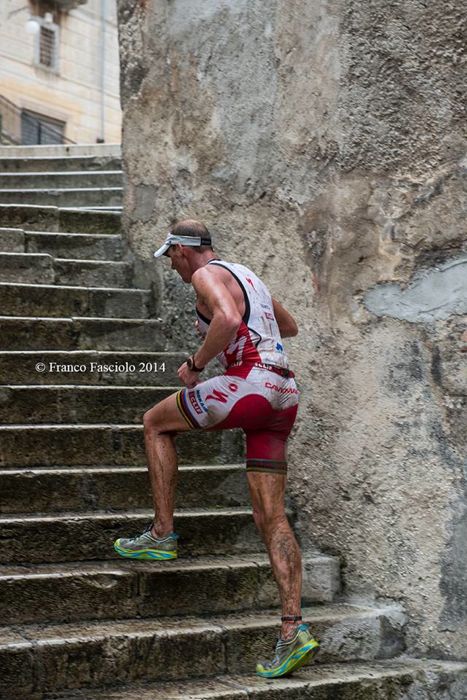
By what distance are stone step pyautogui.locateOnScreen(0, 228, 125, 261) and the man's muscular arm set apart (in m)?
2.94

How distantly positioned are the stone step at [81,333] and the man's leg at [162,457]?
5.79ft

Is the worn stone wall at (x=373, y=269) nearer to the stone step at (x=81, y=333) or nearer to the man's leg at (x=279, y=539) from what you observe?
the man's leg at (x=279, y=539)

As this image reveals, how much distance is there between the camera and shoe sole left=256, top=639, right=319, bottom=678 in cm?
412

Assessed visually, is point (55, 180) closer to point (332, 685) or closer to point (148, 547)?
point (148, 547)

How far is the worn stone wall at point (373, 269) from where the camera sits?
4801 millimetres

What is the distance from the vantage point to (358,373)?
5086 mm

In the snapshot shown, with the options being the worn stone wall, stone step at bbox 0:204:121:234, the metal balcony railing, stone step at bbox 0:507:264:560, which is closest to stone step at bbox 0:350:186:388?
the worn stone wall

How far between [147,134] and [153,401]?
192 cm

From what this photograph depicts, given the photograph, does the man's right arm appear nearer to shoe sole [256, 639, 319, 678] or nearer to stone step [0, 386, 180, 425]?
stone step [0, 386, 180, 425]

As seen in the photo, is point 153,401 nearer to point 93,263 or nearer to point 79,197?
point 93,263

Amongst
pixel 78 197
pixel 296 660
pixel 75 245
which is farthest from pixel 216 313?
pixel 78 197

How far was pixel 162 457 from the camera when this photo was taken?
452 cm

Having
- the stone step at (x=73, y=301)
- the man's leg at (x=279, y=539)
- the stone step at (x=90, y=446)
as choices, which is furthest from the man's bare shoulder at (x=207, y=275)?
the stone step at (x=73, y=301)

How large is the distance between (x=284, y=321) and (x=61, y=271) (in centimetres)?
243
